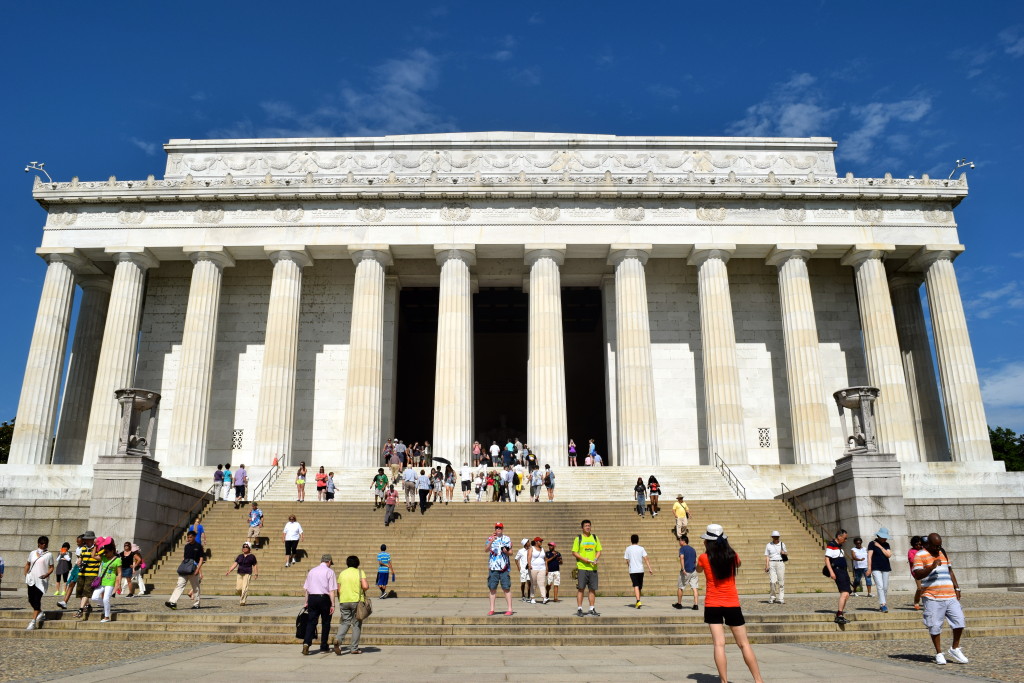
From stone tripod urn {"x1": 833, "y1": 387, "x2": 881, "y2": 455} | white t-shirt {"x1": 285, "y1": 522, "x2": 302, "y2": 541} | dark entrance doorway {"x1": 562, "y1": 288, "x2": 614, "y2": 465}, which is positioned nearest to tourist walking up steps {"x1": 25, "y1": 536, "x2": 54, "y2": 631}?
white t-shirt {"x1": 285, "y1": 522, "x2": 302, "y2": 541}

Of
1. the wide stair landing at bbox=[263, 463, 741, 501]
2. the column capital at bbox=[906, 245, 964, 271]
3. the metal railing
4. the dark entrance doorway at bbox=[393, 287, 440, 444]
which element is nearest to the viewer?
the metal railing

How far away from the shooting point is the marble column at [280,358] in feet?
117

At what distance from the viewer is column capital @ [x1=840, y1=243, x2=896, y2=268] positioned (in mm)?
37875

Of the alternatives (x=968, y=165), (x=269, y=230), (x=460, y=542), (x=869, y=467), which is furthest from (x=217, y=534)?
(x=968, y=165)

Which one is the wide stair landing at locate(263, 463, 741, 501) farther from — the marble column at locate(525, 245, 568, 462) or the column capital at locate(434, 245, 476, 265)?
the column capital at locate(434, 245, 476, 265)

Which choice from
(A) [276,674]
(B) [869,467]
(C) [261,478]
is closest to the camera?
(A) [276,674]

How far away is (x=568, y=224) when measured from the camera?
3800 cm

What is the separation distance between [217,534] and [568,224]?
21.5m

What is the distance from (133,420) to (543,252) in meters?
20.2

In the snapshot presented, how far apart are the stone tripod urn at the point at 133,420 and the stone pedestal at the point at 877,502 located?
69.3 feet

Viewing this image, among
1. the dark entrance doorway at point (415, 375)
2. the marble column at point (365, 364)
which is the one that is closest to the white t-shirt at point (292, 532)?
the marble column at point (365, 364)

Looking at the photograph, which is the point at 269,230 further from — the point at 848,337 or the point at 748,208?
the point at 848,337

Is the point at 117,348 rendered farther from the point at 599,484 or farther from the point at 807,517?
the point at 807,517

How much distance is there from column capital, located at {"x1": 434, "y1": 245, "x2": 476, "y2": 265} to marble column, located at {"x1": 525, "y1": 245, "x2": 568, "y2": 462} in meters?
2.73
